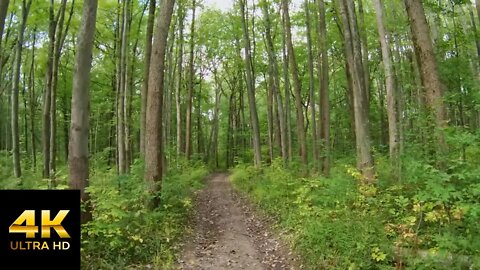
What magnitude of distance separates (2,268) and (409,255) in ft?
17.5

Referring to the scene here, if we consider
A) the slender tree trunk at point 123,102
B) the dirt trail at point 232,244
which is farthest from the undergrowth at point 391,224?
the slender tree trunk at point 123,102

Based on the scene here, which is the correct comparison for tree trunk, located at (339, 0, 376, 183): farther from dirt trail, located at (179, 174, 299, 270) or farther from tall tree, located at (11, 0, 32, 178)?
tall tree, located at (11, 0, 32, 178)

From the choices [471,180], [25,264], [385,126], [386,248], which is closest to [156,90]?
[25,264]

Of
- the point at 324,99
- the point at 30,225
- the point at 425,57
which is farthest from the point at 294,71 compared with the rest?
the point at 30,225

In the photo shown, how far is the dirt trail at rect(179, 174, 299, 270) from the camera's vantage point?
22.7 ft

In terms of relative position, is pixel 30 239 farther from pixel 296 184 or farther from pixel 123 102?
pixel 123 102

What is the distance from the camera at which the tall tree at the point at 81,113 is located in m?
6.43

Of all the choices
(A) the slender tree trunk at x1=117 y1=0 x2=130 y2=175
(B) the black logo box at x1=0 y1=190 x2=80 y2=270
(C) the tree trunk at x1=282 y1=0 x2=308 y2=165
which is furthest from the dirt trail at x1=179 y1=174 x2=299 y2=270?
(C) the tree trunk at x1=282 y1=0 x2=308 y2=165

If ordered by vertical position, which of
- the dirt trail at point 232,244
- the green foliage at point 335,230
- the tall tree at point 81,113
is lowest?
the dirt trail at point 232,244

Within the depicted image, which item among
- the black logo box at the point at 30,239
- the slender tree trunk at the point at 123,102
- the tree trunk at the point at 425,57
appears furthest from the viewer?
the slender tree trunk at the point at 123,102

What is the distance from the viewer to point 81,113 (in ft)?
21.2

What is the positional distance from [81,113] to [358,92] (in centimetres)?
687

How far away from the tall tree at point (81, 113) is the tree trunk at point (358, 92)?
6401 millimetres

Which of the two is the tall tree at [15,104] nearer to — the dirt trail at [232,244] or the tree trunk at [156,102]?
the tree trunk at [156,102]
